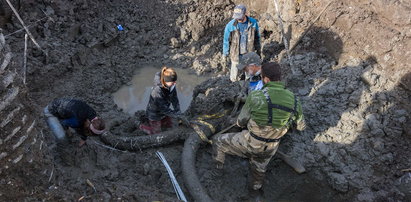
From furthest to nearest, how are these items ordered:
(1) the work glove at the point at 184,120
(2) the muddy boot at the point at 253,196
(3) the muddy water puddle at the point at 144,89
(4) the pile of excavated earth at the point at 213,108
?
(3) the muddy water puddle at the point at 144,89 < (1) the work glove at the point at 184,120 < (2) the muddy boot at the point at 253,196 < (4) the pile of excavated earth at the point at 213,108

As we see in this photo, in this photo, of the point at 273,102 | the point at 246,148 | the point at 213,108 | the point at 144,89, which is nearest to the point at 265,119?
the point at 273,102

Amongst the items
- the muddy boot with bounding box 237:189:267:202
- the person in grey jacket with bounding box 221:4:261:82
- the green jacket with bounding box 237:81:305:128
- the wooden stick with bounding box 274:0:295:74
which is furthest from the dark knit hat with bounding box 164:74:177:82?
the wooden stick with bounding box 274:0:295:74

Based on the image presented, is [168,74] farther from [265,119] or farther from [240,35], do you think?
[240,35]

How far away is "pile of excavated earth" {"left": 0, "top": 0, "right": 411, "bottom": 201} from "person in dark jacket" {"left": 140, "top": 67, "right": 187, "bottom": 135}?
1.19 ft

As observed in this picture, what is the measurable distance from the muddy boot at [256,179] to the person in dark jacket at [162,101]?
4.96 feet

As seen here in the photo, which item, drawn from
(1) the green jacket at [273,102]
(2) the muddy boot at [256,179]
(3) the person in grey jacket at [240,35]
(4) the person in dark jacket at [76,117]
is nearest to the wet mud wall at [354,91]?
(2) the muddy boot at [256,179]

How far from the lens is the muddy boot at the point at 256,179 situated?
157 inches

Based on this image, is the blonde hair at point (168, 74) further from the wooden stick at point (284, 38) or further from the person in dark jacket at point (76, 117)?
the wooden stick at point (284, 38)

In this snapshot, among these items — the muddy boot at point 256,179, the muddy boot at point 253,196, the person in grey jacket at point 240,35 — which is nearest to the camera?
the muddy boot at point 256,179

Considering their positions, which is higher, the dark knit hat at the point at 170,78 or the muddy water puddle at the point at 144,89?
the dark knit hat at the point at 170,78

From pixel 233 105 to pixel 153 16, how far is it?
468 cm

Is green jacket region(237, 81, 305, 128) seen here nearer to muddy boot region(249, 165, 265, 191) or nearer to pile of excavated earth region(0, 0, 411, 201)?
muddy boot region(249, 165, 265, 191)

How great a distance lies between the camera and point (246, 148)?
12.6ft

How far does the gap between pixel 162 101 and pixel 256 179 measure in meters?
1.91
